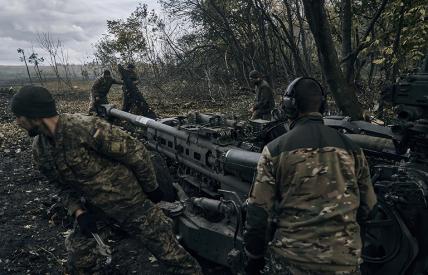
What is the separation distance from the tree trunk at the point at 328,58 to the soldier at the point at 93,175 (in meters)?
2.81

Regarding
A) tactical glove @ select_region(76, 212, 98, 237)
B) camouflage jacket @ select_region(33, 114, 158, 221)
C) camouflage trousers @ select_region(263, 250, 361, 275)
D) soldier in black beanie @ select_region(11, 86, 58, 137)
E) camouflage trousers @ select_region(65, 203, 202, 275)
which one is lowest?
camouflage trousers @ select_region(65, 203, 202, 275)

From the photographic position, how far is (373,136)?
3932 mm

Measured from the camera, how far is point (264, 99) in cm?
955

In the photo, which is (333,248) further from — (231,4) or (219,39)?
(219,39)

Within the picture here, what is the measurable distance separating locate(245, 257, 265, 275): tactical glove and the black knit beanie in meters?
2.08

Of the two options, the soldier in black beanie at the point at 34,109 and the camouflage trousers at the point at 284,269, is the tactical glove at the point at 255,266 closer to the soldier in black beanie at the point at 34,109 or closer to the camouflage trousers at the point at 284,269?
the camouflage trousers at the point at 284,269

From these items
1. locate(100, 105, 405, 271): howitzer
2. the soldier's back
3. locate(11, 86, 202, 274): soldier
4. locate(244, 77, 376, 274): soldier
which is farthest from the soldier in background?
the soldier's back

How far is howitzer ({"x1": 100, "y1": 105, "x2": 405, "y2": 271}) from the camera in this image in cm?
388

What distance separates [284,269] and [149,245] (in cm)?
169

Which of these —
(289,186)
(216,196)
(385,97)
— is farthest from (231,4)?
(289,186)

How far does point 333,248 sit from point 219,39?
62.0 ft

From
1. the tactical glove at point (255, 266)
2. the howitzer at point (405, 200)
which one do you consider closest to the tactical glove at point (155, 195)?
the tactical glove at point (255, 266)

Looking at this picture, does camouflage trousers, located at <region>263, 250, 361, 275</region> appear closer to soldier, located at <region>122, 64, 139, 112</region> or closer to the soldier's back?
the soldier's back

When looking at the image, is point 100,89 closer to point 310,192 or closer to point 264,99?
point 264,99
